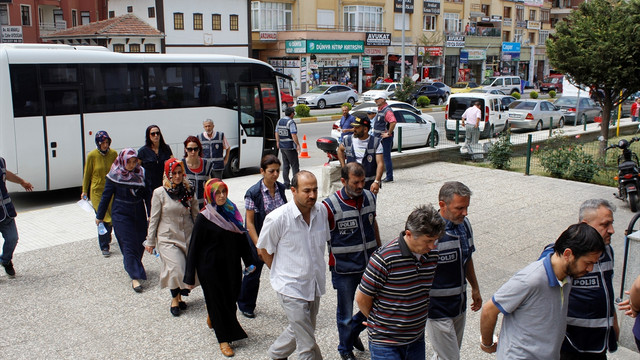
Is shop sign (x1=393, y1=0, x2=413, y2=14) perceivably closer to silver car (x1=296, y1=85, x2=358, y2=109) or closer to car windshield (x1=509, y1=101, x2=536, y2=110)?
silver car (x1=296, y1=85, x2=358, y2=109)

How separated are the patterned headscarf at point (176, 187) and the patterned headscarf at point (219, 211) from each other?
2.45 ft

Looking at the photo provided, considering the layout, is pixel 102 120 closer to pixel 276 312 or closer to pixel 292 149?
A: pixel 292 149

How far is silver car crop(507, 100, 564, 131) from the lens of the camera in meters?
23.5

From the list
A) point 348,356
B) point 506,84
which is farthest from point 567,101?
point 348,356

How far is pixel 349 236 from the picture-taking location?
4949mm

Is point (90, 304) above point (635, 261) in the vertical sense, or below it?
below

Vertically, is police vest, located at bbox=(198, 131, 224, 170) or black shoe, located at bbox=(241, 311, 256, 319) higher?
police vest, located at bbox=(198, 131, 224, 170)

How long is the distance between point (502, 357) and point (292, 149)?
881 cm

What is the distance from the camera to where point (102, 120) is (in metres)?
12.6

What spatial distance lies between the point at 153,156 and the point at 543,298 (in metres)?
6.57

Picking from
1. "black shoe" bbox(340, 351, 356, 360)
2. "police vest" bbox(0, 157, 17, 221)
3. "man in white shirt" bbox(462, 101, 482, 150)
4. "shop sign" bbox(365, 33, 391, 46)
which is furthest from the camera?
"shop sign" bbox(365, 33, 391, 46)

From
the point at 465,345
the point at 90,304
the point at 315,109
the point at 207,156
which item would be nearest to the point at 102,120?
the point at 207,156

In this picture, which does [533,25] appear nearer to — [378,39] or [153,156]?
[378,39]

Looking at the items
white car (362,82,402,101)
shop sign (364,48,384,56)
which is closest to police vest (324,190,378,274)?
white car (362,82,402,101)
